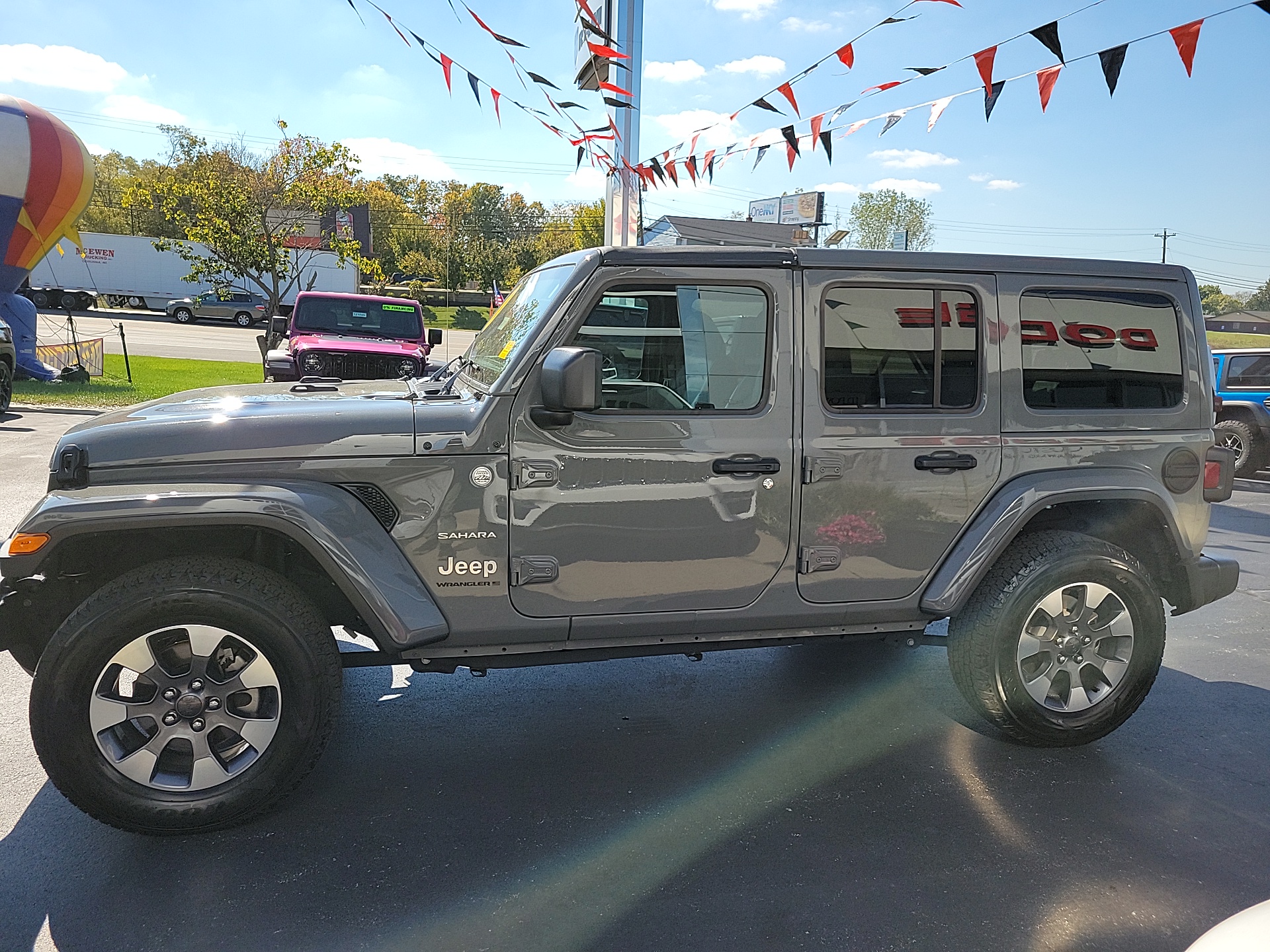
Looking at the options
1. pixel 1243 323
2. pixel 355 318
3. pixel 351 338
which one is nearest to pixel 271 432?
pixel 351 338

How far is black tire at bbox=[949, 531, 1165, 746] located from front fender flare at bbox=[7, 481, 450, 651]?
2.14 meters

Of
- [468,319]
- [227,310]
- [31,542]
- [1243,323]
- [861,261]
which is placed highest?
[1243,323]

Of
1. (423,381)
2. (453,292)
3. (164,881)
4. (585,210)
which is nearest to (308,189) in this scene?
(423,381)

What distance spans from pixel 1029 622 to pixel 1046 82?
14.7 ft

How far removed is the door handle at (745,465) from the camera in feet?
10.9

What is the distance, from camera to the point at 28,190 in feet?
63.4

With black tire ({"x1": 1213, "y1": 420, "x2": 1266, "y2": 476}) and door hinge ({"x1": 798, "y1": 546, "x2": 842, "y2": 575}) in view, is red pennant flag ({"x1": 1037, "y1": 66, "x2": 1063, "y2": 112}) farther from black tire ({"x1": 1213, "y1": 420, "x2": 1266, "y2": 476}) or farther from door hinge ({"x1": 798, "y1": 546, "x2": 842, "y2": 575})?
black tire ({"x1": 1213, "y1": 420, "x2": 1266, "y2": 476})

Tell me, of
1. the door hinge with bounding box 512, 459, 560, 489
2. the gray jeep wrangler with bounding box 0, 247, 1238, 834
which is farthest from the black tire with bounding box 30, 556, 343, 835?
the door hinge with bounding box 512, 459, 560, 489

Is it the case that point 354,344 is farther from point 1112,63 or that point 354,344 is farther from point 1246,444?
point 1246,444

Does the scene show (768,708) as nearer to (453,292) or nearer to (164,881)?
(164,881)

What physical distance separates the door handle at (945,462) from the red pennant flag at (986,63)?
13.2ft

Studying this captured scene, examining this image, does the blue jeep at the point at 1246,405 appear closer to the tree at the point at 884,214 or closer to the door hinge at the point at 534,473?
the door hinge at the point at 534,473

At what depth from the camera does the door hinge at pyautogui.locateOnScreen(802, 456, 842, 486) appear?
340 centimetres

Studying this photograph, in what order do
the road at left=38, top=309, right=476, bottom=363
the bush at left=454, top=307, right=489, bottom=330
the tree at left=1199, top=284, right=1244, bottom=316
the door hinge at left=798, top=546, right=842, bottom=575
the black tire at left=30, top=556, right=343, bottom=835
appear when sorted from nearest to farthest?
the black tire at left=30, top=556, right=343, bottom=835
the door hinge at left=798, top=546, right=842, bottom=575
the road at left=38, top=309, right=476, bottom=363
the bush at left=454, top=307, right=489, bottom=330
the tree at left=1199, top=284, right=1244, bottom=316
